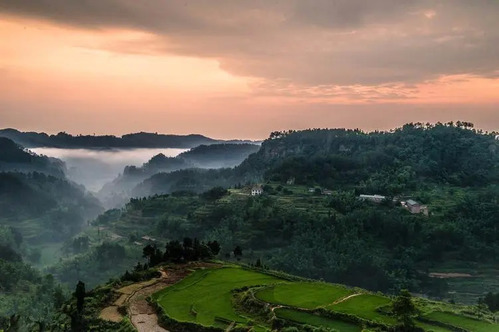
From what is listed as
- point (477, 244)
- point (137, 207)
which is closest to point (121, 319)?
point (477, 244)

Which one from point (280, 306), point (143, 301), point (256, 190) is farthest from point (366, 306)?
point (256, 190)

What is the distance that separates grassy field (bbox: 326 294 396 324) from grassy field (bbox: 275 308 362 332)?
27.7 inches

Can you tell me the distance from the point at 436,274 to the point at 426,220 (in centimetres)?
1040

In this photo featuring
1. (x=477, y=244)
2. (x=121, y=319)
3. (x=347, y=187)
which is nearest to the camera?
(x=121, y=319)

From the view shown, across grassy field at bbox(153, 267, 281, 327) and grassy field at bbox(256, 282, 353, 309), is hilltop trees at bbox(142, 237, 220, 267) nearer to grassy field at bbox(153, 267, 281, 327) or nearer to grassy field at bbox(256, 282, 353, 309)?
grassy field at bbox(153, 267, 281, 327)

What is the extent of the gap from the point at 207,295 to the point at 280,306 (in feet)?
12.5

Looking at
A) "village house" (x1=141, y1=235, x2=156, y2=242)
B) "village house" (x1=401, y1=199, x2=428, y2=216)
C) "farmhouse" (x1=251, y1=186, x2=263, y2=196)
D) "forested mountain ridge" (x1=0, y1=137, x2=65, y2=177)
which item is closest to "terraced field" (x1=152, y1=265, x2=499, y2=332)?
"village house" (x1=141, y1=235, x2=156, y2=242)

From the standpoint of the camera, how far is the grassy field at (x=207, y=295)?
18.0 meters

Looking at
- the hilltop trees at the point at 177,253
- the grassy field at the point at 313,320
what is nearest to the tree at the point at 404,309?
the grassy field at the point at 313,320

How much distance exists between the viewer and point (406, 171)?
82.6 m

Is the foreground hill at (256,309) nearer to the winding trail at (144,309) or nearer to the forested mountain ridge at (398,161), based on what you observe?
the winding trail at (144,309)

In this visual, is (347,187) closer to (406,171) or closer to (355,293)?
(406,171)

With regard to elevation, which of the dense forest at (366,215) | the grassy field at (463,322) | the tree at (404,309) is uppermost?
the tree at (404,309)

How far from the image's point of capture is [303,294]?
65.9 ft
